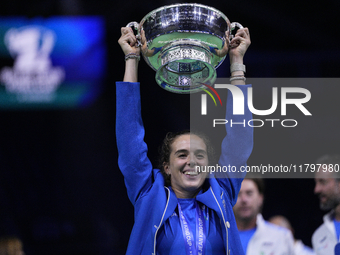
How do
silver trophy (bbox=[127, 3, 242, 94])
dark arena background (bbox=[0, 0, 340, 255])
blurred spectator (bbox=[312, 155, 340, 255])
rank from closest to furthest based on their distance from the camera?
1. silver trophy (bbox=[127, 3, 242, 94])
2. blurred spectator (bbox=[312, 155, 340, 255])
3. dark arena background (bbox=[0, 0, 340, 255])

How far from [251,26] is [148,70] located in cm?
86

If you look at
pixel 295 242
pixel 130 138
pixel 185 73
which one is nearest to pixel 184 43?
pixel 185 73

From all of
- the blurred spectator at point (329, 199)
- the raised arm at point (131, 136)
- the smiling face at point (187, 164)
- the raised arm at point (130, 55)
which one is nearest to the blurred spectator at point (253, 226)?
the blurred spectator at point (329, 199)

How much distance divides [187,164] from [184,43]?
16.6 inches

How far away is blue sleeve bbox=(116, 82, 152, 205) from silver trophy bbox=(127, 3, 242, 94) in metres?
0.12

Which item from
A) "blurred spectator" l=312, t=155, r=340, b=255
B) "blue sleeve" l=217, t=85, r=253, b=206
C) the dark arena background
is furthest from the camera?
the dark arena background

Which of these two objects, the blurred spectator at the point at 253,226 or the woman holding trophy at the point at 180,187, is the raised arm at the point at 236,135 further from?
the blurred spectator at the point at 253,226

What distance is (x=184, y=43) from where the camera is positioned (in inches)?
46.7

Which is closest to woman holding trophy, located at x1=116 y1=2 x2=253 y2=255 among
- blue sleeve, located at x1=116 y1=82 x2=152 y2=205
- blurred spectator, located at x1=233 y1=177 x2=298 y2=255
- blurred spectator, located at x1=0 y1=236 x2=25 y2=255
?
blue sleeve, located at x1=116 y1=82 x2=152 y2=205

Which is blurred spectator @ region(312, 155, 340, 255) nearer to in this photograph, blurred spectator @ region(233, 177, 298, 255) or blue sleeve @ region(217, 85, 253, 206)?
blurred spectator @ region(233, 177, 298, 255)

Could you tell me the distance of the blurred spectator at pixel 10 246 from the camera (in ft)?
8.24

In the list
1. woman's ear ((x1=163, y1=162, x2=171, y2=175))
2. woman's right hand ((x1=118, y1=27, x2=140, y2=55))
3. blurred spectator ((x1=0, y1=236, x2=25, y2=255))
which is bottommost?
blurred spectator ((x1=0, y1=236, x2=25, y2=255))

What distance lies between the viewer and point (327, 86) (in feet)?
9.43

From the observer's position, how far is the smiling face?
1305 millimetres
